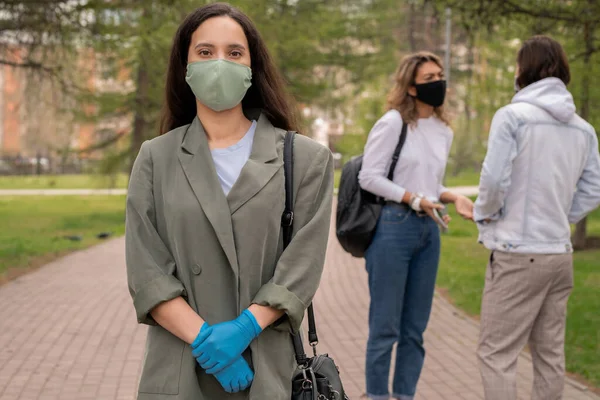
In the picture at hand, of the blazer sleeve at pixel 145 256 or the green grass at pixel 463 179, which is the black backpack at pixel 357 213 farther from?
the green grass at pixel 463 179

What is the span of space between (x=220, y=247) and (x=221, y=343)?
278 millimetres

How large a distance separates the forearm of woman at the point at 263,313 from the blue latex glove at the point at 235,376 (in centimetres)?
11

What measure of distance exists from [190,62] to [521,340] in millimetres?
2277

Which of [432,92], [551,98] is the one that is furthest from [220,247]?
[432,92]

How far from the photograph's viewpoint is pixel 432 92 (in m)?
4.91

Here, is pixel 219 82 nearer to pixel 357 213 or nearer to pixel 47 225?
pixel 357 213

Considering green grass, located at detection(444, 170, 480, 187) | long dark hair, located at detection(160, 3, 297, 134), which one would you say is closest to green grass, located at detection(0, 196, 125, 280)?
long dark hair, located at detection(160, 3, 297, 134)

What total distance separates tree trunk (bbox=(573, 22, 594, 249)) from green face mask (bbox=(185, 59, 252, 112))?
700 cm

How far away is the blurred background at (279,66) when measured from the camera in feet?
31.4

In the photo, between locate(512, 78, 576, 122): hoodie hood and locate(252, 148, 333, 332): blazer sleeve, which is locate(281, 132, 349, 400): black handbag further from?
locate(512, 78, 576, 122): hoodie hood

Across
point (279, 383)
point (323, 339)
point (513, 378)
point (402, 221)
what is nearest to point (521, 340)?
point (513, 378)

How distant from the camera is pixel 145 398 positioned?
8.25 ft

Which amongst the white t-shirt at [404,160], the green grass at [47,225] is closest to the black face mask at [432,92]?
the white t-shirt at [404,160]

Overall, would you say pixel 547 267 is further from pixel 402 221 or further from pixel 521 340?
pixel 402 221
